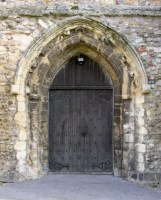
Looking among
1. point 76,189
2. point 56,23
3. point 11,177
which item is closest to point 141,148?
point 76,189

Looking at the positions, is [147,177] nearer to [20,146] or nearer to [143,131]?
[143,131]

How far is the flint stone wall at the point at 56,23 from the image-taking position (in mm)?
5008

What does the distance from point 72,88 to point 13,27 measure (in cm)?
192

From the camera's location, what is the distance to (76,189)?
179 inches

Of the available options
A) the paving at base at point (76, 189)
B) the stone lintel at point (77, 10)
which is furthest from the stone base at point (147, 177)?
the stone lintel at point (77, 10)

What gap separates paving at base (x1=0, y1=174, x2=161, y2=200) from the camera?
4.20 m

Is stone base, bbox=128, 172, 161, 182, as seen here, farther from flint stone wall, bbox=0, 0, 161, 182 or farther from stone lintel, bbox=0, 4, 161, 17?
stone lintel, bbox=0, 4, 161, 17

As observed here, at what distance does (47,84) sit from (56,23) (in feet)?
4.59

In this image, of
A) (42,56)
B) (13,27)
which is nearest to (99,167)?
(42,56)

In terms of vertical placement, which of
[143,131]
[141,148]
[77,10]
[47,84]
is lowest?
[141,148]

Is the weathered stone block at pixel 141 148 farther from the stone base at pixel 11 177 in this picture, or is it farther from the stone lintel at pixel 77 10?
the stone lintel at pixel 77 10

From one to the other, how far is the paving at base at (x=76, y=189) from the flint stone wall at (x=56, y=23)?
44 cm

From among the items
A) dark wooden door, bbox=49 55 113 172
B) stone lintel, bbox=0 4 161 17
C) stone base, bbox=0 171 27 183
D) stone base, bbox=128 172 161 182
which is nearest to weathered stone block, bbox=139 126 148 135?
dark wooden door, bbox=49 55 113 172

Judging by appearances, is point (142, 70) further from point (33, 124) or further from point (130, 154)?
point (33, 124)
